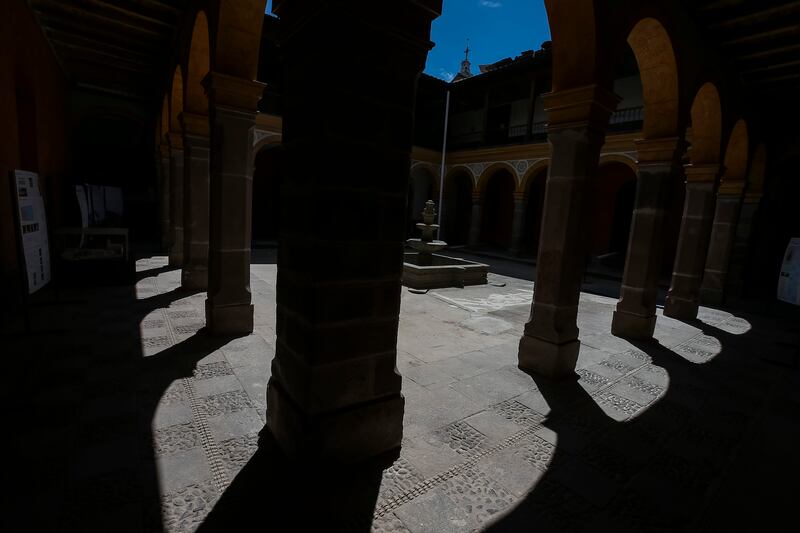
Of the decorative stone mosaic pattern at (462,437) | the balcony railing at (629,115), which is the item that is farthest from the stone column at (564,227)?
the balcony railing at (629,115)

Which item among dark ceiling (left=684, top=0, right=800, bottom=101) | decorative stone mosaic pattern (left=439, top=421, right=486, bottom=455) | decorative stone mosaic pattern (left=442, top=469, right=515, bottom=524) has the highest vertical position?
dark ceiling (left=684, top=0, right=800, bottom=101)

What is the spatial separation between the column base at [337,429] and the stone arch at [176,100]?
641 cm

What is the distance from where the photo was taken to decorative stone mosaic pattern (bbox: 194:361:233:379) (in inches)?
127

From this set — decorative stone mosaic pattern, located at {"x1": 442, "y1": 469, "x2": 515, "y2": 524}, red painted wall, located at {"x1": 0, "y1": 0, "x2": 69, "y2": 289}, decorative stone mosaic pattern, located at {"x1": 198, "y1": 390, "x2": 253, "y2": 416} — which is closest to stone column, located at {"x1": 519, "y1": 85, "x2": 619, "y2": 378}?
decorative stone mosaic pattern, located at {"x1": 442, "y1": 469, "x2": 515, "y2": 524}

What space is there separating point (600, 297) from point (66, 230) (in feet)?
32.8

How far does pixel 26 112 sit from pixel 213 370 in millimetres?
6995

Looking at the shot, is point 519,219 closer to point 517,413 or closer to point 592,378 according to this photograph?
point 592,378

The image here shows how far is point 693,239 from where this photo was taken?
6.52 metres

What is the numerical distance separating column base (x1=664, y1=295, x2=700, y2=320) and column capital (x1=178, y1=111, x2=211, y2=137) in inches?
320

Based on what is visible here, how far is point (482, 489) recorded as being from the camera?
2.10 meters

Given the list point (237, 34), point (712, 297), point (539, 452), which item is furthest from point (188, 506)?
point (712, 297)

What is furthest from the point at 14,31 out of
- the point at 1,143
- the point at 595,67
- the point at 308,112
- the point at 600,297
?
the point at 600,297

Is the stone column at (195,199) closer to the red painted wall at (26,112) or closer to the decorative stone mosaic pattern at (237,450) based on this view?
the red painted wall at (26,112)

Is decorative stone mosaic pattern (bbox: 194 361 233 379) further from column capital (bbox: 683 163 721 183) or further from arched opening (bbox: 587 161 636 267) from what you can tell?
arched opening (bbox: 587 161 636 267)
